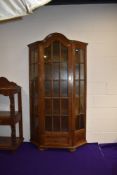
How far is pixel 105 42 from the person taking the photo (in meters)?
3.53

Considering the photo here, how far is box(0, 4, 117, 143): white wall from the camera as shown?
→ 351 centimetres

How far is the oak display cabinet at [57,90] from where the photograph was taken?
3209 millimetres

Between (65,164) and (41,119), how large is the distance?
2.68 ft

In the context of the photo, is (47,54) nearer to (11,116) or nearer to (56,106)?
(56,106)

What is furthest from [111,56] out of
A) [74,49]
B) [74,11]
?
[74,11]

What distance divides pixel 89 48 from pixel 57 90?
969 millimetres

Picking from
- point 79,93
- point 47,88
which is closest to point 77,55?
point 79,93

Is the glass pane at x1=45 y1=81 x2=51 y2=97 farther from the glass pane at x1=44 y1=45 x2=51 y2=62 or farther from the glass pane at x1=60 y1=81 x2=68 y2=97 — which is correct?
the glass pane at x1=44 y1=45 x2=51 y2=62

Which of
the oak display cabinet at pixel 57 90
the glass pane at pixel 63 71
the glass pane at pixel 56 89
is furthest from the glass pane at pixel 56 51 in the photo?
the glass pane at pixel 56 89

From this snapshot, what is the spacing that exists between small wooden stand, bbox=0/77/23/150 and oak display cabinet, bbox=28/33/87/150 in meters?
0.37

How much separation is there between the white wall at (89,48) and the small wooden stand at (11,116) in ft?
0.60

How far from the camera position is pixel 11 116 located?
3156mm

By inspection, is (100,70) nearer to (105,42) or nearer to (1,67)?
(105,42)

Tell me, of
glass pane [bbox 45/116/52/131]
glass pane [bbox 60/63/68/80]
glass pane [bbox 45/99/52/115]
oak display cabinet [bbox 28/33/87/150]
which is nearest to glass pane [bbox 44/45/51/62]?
oak display cabinet [bbox 28/33/87/150]
